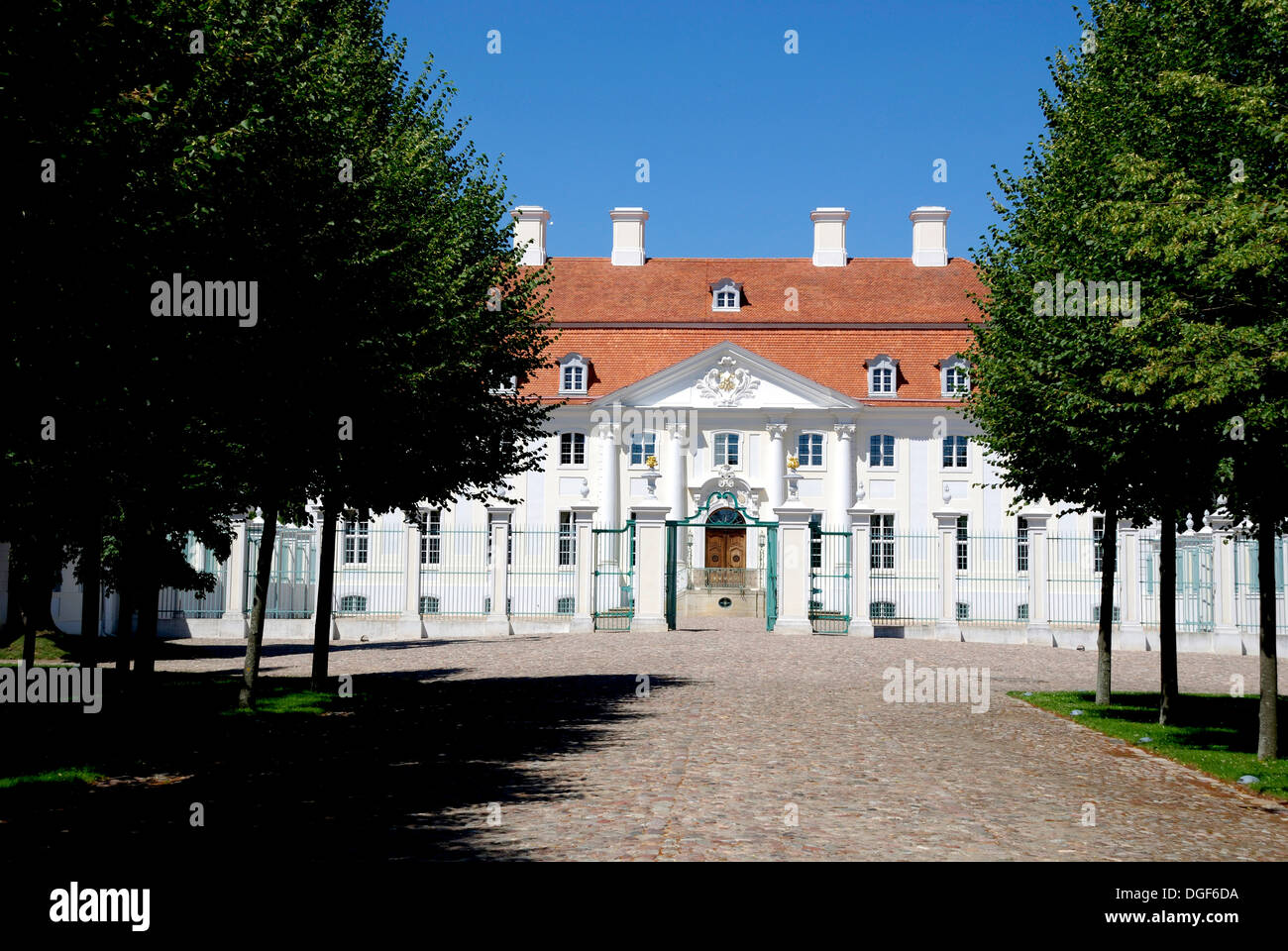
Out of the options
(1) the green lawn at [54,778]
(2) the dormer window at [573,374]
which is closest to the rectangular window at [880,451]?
(2) the dormer window at [573,374]

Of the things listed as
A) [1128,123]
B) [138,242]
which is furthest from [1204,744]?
[138,242]

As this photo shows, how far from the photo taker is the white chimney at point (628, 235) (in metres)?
54.0

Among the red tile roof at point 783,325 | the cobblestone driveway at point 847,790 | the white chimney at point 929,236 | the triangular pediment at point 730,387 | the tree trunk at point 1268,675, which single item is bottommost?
the cobblestone driveway at point 847,790

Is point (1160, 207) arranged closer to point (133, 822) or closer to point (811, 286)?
point (133, 822)

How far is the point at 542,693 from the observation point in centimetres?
1706

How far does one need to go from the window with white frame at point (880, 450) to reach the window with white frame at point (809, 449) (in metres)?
2.07

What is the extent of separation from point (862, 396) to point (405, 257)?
33.9 metres

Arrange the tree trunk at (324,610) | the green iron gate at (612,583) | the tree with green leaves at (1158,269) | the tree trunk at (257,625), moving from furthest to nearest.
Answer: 1. the green iron gate at (612,583)
2. the tree trunk at (324,610)
3. the tree trunk at (257,625)
4. the tree with green leaves at (1158,269)

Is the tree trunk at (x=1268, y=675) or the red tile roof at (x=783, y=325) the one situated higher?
the red tile roof at (x=783, y=325)

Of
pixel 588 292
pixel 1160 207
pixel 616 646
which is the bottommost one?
pixel 616 646

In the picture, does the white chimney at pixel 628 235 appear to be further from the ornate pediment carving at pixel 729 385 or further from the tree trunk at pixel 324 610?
the tree trunk at pixel 324 610

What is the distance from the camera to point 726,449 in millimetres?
46781

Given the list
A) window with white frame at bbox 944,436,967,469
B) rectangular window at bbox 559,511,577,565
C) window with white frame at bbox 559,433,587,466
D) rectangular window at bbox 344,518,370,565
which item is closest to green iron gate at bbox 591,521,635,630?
rectangular window at bbox 559,511,577,565

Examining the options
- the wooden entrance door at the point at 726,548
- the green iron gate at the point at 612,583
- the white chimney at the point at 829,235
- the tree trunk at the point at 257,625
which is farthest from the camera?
the white chimney at the point at 829,235
